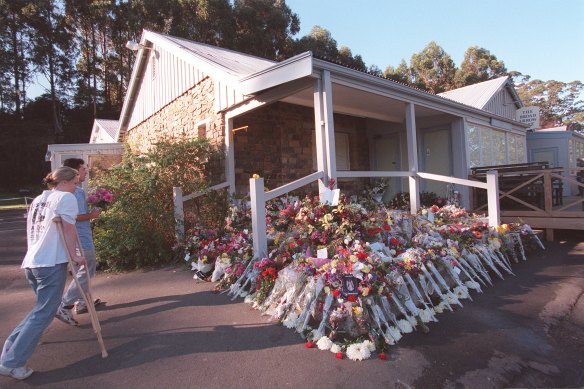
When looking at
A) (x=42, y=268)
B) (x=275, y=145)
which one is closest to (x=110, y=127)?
(x=275, y=145)

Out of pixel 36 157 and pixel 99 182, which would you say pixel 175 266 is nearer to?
pixel 99 182

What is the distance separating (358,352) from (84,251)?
2981 mm

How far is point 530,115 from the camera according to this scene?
16875 millimetres

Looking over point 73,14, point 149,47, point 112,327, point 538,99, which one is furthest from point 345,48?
point 112,327

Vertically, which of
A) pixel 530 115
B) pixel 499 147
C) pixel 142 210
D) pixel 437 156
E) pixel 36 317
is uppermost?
pixel 530 115

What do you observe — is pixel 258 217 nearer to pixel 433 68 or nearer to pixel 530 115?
pixel 530 115

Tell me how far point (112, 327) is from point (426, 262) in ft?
11.0

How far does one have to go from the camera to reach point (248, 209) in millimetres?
6496

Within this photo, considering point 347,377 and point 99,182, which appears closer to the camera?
point 347,377

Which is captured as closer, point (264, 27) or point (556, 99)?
point (264, 27)

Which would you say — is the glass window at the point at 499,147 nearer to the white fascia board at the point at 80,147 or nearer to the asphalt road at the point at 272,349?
the asphalt road at the point at 272,349

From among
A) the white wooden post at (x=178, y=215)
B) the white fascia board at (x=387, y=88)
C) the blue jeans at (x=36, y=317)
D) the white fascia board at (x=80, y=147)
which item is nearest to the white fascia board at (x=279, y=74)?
the white fascia board at (x=387, y=88)

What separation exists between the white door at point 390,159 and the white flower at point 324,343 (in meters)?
8.24

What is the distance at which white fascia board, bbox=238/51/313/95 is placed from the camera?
522 cm
